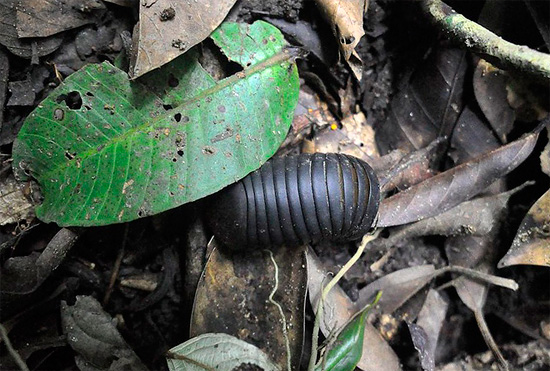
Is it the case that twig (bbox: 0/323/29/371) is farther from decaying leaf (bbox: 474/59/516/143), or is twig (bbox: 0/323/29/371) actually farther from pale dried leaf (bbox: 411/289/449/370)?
decaying leaf (bbox: 474/59/516/143)

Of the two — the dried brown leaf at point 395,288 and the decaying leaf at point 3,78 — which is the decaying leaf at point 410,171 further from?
the decaying leaf at point 3,78

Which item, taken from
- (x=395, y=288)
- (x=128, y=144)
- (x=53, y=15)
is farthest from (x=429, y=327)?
(x=53, y=15)

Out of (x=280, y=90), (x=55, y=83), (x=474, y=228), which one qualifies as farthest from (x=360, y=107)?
(x=55, y=83)

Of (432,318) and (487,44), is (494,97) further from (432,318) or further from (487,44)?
(432,318)

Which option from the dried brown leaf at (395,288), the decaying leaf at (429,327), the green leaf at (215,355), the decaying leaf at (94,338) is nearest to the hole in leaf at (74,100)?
the decaying leaf at (94,338)

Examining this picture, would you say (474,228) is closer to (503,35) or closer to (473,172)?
(473,172)

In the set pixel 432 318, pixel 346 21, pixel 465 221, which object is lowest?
pixel 432 318

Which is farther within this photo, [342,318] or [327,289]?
[342,318]
